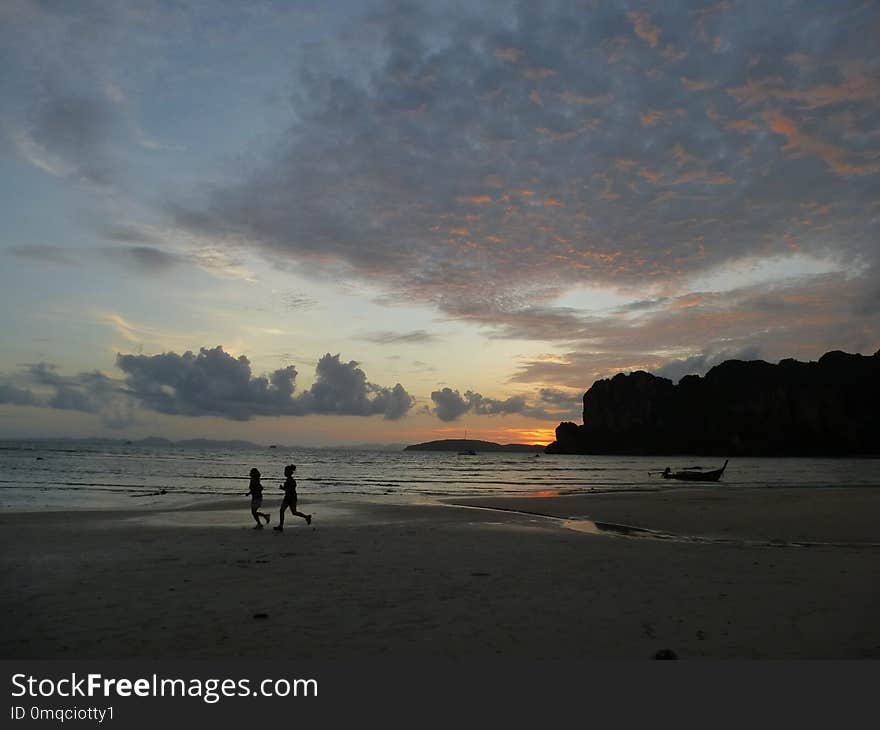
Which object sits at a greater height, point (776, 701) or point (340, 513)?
point (776, 701)

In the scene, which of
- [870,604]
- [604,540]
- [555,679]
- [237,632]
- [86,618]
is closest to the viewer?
[555,679]

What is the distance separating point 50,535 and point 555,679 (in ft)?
59.8

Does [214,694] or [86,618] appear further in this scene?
[86,618]

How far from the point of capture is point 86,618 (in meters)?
8.66

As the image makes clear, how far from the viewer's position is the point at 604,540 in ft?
58.4

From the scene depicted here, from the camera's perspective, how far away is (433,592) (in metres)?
10.5

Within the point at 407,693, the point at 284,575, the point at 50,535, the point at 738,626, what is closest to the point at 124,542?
the point at 50,535

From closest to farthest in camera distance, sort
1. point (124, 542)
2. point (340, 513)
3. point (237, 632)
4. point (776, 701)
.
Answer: point (776, 701), point (237, 632), point (124, 542), point (340, 513)

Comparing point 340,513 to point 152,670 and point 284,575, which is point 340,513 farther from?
point 152,670

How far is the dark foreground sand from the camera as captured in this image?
756 centimetres

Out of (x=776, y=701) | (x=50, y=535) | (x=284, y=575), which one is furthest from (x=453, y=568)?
(x=50, y=535)

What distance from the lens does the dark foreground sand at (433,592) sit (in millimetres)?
7562

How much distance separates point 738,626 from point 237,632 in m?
7.13

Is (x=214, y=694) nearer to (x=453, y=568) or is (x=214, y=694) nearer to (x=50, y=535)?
(x=453, y=568)
